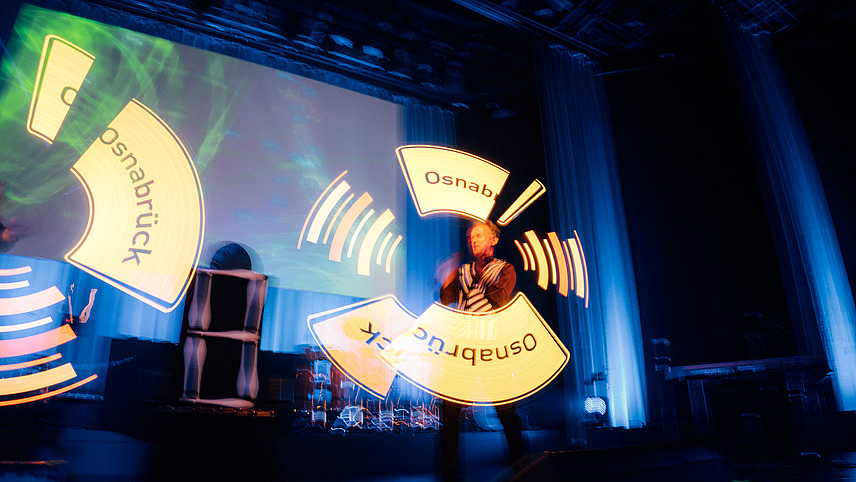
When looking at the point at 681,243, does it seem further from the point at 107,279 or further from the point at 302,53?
the point at 107,279

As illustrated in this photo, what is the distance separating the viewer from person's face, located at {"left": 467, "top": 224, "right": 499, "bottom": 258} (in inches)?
94.0

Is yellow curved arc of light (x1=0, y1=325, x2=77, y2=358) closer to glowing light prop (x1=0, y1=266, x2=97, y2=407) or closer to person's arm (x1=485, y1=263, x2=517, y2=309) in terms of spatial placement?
glowing light prop (x1=0, y1=266, x2=97, y2=407)

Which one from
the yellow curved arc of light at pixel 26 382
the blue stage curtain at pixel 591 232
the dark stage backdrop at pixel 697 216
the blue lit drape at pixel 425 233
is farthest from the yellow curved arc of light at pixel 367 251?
the dark stage backdrop at pixel 697 216

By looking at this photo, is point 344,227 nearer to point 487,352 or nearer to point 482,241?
point 487,352

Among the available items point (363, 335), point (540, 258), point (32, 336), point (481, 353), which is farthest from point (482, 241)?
point (32, 336)

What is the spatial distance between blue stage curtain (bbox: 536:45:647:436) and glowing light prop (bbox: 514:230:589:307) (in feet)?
6.83

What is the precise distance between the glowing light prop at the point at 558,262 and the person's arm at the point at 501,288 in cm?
39

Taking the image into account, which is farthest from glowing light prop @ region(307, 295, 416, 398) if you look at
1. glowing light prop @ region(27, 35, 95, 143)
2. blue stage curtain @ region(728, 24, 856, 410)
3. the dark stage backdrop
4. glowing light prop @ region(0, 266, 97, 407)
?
blue stage curtain @ region(728, 24, 856, 410)

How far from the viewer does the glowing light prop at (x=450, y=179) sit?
3195 millimetres

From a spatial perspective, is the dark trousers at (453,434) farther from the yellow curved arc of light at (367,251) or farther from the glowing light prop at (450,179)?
the glowing light prop at (450,179)

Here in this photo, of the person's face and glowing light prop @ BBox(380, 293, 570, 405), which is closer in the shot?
the person's face

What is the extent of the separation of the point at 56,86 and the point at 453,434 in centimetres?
430

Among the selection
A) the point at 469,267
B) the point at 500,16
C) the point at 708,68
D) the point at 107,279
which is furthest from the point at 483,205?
the point at 708,68

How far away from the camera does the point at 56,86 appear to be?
3975 mm
